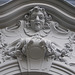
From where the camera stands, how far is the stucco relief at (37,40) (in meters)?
5.84

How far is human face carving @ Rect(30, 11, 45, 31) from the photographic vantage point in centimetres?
633

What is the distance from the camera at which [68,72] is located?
577cm

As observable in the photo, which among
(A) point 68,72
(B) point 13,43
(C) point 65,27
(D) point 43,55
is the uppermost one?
(C) point 65,27

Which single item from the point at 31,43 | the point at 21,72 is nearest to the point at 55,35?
the point at 31,43

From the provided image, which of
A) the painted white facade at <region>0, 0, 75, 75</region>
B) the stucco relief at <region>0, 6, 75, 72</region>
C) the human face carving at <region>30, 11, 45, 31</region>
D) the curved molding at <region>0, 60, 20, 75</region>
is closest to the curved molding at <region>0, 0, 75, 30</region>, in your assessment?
the painted white facade at <region>0, 0, 75, 75</region>

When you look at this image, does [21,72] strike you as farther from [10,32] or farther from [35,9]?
[35,9]

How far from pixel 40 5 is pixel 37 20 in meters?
0.58

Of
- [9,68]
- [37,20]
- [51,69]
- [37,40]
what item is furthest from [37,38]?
[9,68]

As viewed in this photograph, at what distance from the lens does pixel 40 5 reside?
673 cm

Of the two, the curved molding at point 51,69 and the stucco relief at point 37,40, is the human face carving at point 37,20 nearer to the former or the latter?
the stucco relief at point 37,40

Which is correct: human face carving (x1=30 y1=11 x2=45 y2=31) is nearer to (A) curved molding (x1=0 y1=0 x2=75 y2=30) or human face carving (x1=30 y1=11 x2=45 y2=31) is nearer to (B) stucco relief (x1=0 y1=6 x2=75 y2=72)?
(B) stucco relief (x1=0 y1=6 x2=75 y2=72)

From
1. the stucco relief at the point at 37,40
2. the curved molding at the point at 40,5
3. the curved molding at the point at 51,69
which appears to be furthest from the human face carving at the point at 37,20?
the curved molding at the point at 51,69

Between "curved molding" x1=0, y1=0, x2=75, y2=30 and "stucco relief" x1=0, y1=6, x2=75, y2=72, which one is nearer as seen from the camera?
"stucco relief" x1=0, y1=6, x2=75, y2=72

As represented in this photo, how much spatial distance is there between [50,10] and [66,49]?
1.13m
